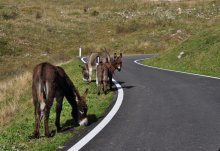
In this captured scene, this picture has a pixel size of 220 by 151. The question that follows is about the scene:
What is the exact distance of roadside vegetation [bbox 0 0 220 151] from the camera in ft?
44.5

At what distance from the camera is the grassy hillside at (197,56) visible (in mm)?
23969

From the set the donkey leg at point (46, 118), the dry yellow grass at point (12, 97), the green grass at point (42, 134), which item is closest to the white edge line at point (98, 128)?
the green grass at point (42, 134)

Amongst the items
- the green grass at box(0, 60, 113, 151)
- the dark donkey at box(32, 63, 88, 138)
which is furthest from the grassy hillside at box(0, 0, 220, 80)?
the dark donkey at box(32, 63, 88, 138)

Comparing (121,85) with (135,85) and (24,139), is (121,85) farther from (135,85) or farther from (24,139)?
(24,139)

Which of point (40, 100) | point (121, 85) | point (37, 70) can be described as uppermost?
point (37, 70)

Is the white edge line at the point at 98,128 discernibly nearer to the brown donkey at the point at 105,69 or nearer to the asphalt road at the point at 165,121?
the asphalt road at the point at 165,121

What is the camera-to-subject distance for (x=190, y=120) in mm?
9773

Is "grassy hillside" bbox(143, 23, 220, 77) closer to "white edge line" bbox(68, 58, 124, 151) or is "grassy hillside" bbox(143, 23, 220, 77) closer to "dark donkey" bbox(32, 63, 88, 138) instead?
"white edge line" bbox(68, 58, 124, 151)

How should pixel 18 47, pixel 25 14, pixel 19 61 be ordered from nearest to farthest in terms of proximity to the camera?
pixel 19 61 → pixel 18 47 → pixel 25 14

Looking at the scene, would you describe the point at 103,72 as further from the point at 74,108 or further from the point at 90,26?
the point at 90,26

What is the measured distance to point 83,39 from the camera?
2212 inches

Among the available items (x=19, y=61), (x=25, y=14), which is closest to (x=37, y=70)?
(x=19, y=61)

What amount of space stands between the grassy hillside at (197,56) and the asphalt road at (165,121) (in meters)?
7.76

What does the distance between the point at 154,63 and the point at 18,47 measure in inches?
919
